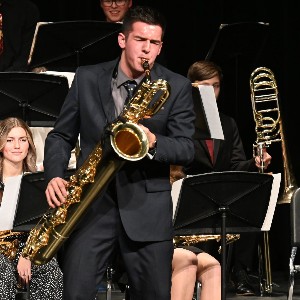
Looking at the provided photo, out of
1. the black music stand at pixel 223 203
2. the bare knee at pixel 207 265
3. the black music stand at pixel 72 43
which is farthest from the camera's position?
the black music stand at pixel 72 43

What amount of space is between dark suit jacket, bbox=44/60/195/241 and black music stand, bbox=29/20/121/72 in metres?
1.58

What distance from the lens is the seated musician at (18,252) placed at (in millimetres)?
4973

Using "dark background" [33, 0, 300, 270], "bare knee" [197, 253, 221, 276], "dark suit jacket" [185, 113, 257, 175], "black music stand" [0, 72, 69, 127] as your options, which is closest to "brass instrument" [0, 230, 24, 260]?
"black music stand" [0, 72, 69, 127]

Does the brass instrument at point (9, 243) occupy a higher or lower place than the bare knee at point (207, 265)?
higher

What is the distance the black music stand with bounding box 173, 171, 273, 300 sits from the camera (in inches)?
171

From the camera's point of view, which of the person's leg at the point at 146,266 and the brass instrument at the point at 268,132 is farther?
the brass instrument at the point at 268,132

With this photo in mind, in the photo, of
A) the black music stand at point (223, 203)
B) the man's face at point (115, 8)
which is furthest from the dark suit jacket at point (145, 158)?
the man's face at point (115, 8)

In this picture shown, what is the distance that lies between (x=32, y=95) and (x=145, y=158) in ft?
5.81

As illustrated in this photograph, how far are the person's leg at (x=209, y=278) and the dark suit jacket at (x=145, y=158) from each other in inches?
54.9

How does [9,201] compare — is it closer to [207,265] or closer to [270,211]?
[207,265]

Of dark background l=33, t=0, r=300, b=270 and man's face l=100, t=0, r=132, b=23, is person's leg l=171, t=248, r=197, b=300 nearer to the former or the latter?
man's face l=100, t=0, r=132, b=23

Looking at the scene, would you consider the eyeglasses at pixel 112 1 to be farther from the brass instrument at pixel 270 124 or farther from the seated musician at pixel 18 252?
the seated musician at pixel 18 252

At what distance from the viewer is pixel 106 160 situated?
3414mm

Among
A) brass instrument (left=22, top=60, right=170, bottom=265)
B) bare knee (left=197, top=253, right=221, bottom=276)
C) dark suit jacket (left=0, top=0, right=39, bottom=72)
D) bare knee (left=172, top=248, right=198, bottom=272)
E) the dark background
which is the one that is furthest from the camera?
the dark background
